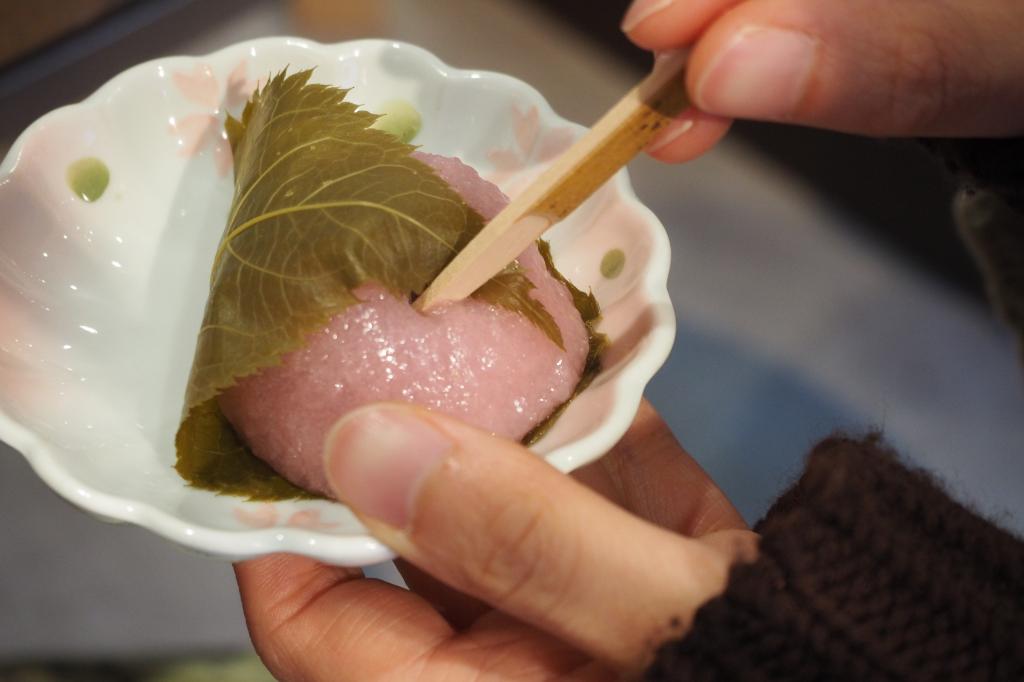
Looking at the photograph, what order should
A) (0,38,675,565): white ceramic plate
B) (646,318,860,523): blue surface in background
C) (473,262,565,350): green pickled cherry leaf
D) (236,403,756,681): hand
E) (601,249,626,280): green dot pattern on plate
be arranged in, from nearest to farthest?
1. (236,403,756,681): hand
2. (0,38,675,565): white ceramic plate
3. (473,262,565,350): green pickled cherry leaf
4. (601,249,626,280): green dot pattern on plate
5. (646,318,860,523): blue surface in background

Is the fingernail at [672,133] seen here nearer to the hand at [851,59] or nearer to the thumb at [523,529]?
the hand at [851,59]

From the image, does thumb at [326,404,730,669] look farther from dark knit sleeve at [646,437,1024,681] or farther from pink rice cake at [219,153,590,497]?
pink rice cake at [219,153,590,497]

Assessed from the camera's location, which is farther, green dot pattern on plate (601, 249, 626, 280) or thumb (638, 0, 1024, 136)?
green dot pattern on plate (601, 249, 626, 280)

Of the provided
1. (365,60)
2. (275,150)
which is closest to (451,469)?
(275,150)

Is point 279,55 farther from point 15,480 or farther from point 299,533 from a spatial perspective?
point 15,480

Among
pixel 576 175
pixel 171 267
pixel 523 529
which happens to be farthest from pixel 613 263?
pixel 171 267

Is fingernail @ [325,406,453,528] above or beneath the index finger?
above

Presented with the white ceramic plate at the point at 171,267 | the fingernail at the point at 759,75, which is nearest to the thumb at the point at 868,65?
the fingernail at the point at 759,75

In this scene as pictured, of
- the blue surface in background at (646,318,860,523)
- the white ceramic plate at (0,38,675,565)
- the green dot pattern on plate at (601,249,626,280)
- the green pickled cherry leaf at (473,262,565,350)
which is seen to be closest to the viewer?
the white ceramic plate at (0,38,675,565)

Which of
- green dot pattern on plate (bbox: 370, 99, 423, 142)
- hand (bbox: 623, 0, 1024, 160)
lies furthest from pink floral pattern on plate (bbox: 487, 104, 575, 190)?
hand (bbox: 623, 0, 1024, 160)
